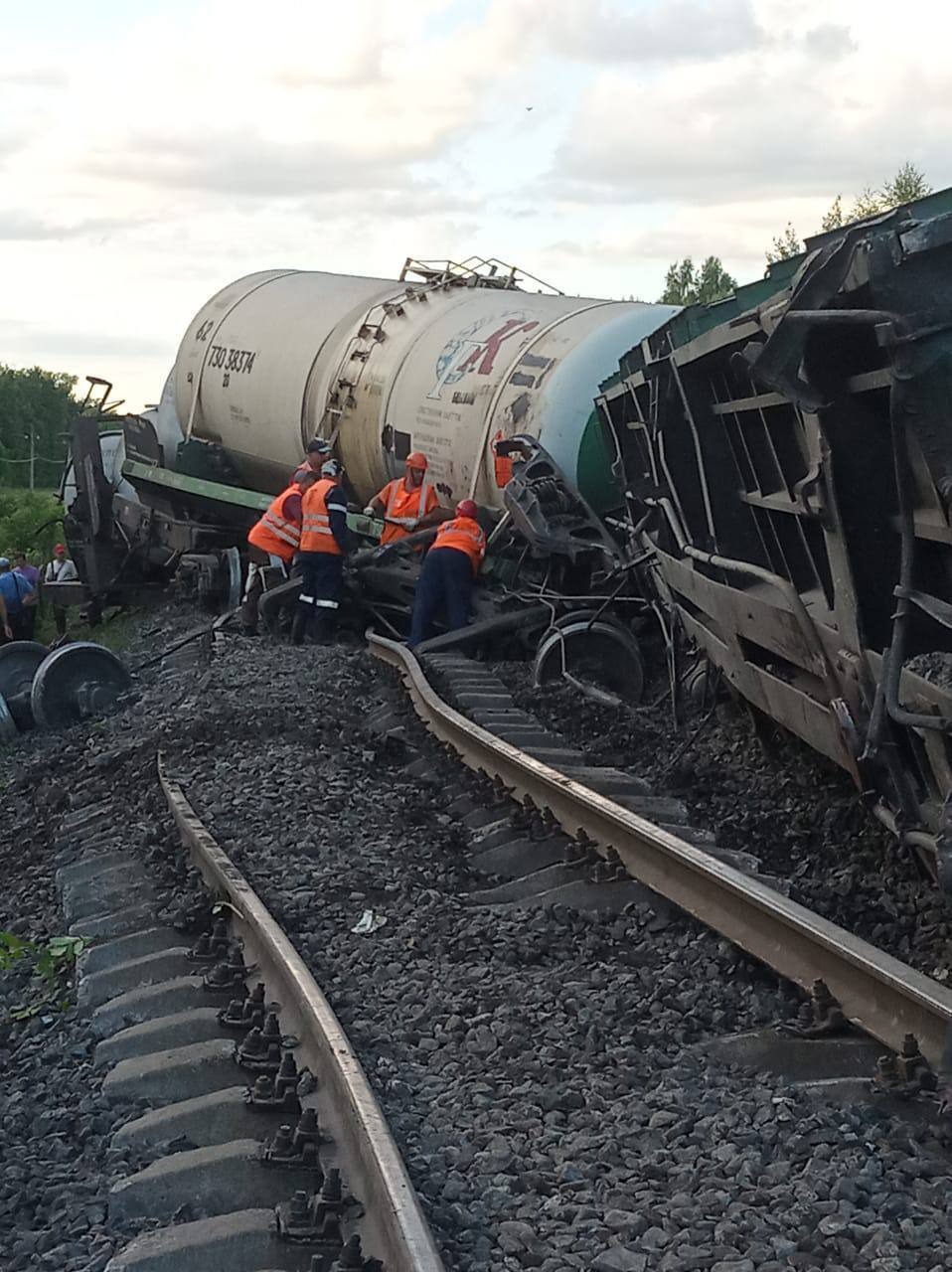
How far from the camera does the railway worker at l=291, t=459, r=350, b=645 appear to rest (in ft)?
42.8

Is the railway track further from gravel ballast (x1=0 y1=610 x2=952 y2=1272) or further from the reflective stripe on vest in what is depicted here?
the reflective stripe on vest

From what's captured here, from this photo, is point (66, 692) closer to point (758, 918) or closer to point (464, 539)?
point (464, 539)

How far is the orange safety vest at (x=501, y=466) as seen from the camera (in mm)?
12195

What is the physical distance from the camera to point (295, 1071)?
4.09m

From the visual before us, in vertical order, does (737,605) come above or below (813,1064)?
above

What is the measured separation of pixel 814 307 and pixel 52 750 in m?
7.46

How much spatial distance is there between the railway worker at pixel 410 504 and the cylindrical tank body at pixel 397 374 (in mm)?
116

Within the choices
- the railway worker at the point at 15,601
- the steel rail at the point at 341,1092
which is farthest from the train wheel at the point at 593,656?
the railway worker at the point at 15,601

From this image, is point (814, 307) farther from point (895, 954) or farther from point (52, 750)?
point (52, 750)

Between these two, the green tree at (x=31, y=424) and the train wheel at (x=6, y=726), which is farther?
the green tree at (x=31, y=424)

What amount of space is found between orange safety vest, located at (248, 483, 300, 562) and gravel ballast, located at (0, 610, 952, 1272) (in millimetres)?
6613

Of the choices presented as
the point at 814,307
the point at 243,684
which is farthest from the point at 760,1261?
the point at 243,684

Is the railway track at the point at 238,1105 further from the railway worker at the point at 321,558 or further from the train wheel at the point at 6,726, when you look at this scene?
the railway worker at the point at 321,558

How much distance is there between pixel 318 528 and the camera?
13.1m
